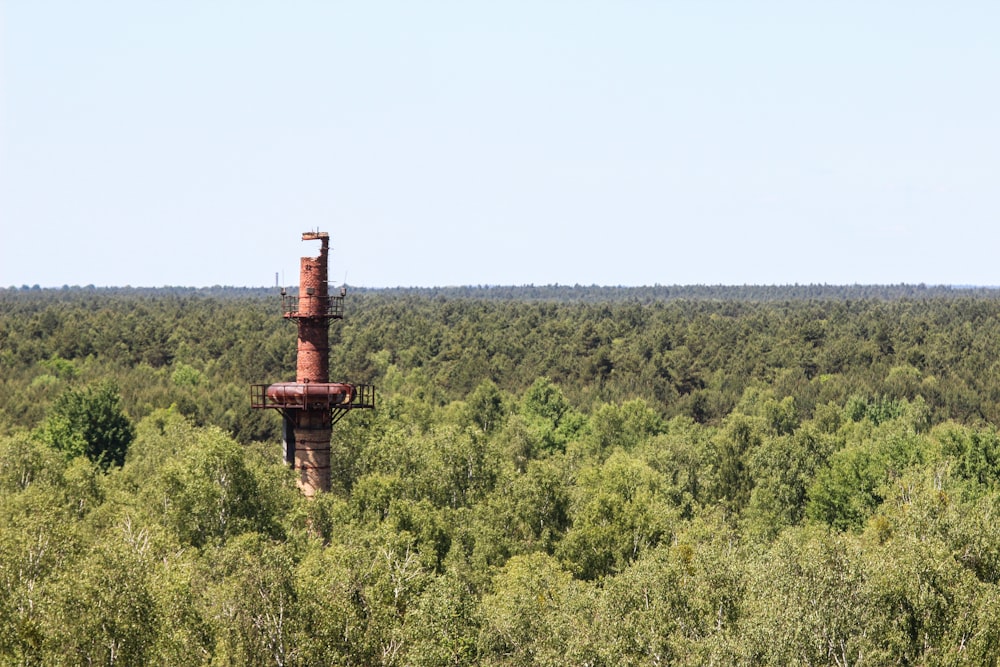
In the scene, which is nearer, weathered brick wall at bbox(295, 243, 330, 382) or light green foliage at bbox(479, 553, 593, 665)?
light green foliage at bbox(479, 553, 593, 665)

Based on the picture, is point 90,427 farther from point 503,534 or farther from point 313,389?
point 503,534

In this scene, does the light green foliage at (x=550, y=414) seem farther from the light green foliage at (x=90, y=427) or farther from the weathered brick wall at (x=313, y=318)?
the weathered brick wall at (x=313, y=318)

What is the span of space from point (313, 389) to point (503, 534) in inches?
523

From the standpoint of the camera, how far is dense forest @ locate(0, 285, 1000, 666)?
38438 mm

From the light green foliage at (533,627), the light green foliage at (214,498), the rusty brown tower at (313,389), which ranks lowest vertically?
the light green foliage at (533,627)

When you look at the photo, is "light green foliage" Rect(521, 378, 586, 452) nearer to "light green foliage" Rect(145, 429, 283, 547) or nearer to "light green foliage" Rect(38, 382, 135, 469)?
"light green foliage" Rect(38, 382, 135, 469)

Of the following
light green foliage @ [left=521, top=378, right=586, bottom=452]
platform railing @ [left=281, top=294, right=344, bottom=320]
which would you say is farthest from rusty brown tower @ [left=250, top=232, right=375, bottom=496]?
light green foliage @ [left=521, top=378, right=586, bottom=452]

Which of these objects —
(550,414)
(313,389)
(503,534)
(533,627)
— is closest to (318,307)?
(313,389)

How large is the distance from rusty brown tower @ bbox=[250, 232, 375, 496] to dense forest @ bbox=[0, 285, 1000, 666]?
1.58 metres

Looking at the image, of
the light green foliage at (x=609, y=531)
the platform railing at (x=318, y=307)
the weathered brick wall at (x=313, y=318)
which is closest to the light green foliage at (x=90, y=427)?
the platform railing at (x=318, y=307)

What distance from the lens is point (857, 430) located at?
366 ft

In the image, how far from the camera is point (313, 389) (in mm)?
62938

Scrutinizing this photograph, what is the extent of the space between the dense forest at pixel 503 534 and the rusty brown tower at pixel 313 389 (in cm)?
158

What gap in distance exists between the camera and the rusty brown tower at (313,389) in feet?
207
